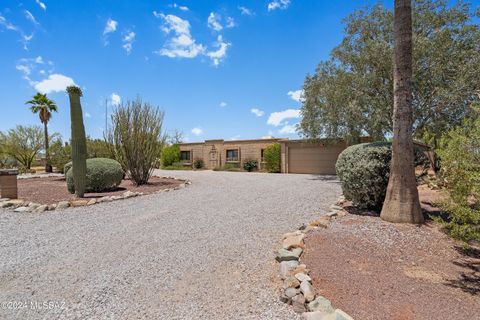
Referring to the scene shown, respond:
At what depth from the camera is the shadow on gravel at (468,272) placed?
3.13m

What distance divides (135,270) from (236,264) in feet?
4.54

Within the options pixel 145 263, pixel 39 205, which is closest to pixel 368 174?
pixel 145 263

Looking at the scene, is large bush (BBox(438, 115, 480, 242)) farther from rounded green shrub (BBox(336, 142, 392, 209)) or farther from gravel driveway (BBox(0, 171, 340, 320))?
gravel driveway (BBox(0, 171, 340, 320))

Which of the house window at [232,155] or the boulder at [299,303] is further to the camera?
the house window at [232,155]

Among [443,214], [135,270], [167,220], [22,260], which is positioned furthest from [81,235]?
[443,214]

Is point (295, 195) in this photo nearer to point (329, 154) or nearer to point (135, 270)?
point (135, 270)

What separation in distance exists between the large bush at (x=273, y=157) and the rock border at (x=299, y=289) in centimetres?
1654

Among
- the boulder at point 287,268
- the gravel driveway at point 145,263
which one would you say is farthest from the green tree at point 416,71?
the boulder at point 287,268

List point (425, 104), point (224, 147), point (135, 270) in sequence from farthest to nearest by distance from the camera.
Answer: point (224, 147) → point (425, 104) → point (135, 270)

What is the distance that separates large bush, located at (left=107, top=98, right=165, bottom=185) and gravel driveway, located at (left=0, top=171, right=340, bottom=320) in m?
5.07

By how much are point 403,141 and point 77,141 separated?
30.8ft

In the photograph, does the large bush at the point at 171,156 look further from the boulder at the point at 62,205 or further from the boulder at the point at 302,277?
the boulder at the point at 302,277

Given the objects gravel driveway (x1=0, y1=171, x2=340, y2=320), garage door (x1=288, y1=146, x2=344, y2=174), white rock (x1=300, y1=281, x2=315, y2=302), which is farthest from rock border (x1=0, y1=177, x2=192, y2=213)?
garage door (x1=288, y1=146, x2=344, y2=174)

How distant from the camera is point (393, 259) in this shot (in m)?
3.74
